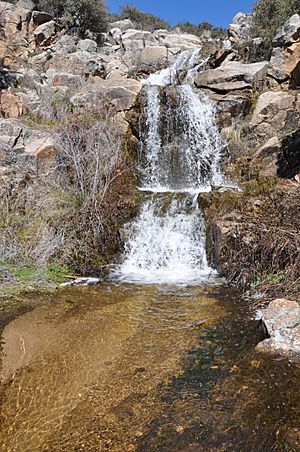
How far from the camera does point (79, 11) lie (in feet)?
67.2

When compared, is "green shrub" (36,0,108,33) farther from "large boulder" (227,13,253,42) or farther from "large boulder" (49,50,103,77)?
"large boulder" (227,13,253,42)

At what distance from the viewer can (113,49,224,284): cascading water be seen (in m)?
7.99

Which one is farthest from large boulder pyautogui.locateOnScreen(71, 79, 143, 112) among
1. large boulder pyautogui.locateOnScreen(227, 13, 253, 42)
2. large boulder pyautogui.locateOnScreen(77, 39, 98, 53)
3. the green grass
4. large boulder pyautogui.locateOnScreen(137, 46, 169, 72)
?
large boulder pyautogui.locateOnScreen(227, 13, 253, 42)

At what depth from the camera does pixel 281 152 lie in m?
9.73

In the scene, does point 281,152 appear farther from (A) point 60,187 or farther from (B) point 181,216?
(A) point 60,187

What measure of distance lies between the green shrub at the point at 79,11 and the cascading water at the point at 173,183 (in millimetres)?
8425

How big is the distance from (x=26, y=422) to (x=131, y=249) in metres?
5.23

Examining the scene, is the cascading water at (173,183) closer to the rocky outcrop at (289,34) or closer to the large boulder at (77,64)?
the large boulder at (77,64)

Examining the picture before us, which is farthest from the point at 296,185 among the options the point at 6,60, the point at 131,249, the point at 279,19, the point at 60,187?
the point at 6,60

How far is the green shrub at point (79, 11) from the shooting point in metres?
20.4

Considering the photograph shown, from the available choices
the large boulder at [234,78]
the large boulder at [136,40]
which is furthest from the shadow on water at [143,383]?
the large boulder at [136,40]

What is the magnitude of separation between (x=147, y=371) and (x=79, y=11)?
2152 centimetres

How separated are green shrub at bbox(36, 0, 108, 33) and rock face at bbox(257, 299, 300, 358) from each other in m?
20.2

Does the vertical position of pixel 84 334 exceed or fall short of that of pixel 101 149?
it falls short
